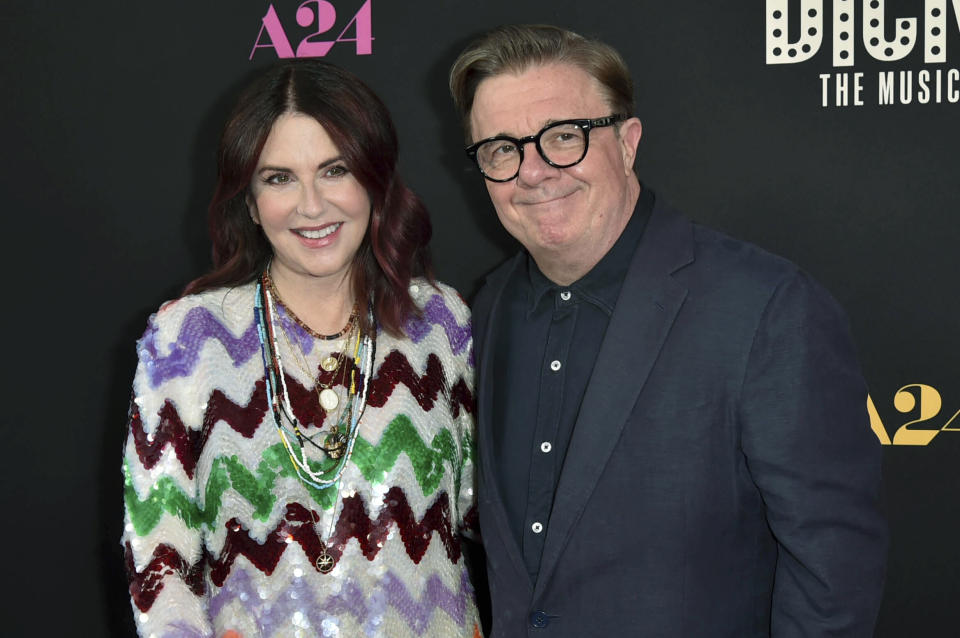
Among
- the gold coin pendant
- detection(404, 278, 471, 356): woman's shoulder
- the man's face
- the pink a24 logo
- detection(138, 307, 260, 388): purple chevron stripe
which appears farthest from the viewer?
the pink a24 logo

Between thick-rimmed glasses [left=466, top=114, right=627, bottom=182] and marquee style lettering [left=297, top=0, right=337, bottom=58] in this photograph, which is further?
marquee style lettering [left=297, top=0, right=337, bottom=58]

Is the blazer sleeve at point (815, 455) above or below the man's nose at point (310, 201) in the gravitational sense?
below

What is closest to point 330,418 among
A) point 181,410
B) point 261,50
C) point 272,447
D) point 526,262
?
point 272,447

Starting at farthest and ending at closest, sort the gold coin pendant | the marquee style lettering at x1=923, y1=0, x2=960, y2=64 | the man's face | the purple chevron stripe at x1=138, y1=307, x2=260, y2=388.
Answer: the marquee style lettering at x1=923, y1=0, x2=960, y2=64
the gold coin pendant
the purple chevron stripe at x1=138, y1=307, x2=260, y2=388
the man's face

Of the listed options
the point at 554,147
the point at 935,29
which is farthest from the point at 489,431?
the point at 935,29

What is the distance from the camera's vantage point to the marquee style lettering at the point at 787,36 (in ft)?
7.98

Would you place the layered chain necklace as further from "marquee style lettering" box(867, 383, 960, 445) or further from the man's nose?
"marquee style lettering" box(867, 383, 960, 445)

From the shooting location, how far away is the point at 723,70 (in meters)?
2.48

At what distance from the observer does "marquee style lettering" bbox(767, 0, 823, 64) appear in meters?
2.43

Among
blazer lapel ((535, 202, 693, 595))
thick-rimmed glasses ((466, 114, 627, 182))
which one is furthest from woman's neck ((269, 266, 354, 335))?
blazer lapel ((535, 202, 693, 595))

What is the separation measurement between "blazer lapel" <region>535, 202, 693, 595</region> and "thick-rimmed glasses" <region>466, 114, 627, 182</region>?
251 mm

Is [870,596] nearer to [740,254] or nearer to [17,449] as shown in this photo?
[740,254]

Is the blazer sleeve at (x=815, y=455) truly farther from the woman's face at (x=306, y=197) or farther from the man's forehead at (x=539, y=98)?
the woman's face at (x=306, y=197)

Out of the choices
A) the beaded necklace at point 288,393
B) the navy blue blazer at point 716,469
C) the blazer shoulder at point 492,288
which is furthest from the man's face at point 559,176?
the beaded necklace at point 288,393
